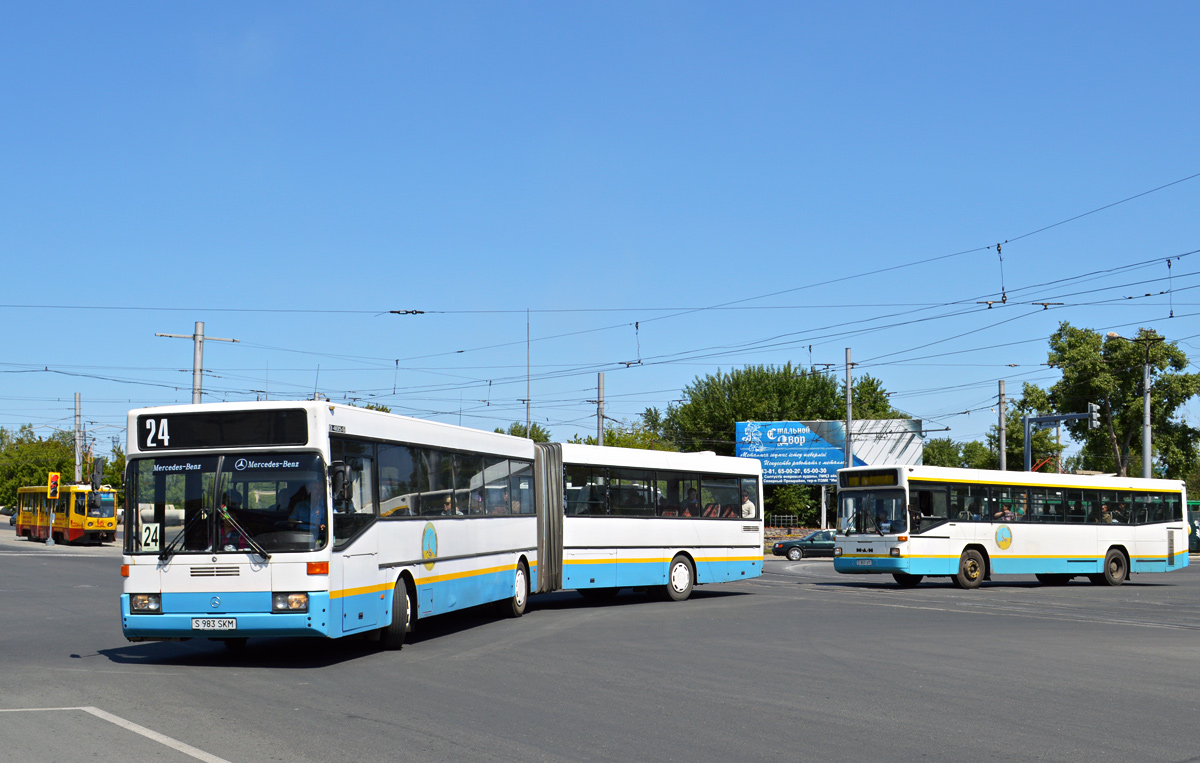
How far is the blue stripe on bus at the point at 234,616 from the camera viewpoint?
1203 centimetres

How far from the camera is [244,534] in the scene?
12.2m

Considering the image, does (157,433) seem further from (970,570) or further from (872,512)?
(970,570)

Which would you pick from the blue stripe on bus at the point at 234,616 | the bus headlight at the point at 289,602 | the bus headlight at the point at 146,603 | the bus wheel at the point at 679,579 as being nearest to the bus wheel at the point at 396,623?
the blue stripe on bus at the point at 234,616

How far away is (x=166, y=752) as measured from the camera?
7.75m

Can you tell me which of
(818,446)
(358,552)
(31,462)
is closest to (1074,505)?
(358,552)

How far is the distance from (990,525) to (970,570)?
1.21m

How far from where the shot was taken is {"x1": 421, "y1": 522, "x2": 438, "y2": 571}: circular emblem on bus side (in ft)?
49.2

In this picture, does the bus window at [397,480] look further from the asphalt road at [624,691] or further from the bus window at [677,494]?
the bus window at [677,494]

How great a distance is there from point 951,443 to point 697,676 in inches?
5495

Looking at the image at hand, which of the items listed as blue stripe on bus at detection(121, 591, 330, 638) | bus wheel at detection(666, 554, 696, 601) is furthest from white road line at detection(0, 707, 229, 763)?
bus wheel at detection(666, 554, 696, 601)

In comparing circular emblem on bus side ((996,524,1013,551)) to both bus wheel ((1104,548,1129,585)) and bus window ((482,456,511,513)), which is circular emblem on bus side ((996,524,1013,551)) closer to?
bus wheel ((1104,548,1129,585))

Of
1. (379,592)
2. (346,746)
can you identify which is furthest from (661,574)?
(346,746)

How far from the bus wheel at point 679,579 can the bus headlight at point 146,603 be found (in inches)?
470

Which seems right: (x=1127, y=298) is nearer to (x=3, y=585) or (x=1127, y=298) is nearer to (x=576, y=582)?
(x=576, y=582)
